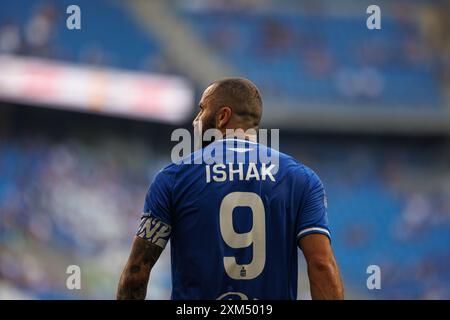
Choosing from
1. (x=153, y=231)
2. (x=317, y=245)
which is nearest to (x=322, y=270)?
(x=317, y=245)

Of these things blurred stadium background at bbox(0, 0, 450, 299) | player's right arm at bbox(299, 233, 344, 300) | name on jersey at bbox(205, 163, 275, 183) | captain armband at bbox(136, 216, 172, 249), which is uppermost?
blurred stadium background at bbox(0, 0, 450, 299)

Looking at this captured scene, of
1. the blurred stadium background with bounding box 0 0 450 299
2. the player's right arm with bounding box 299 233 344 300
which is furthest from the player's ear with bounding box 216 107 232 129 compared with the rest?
the blurred stadium background with bounding box 0 0 450 299

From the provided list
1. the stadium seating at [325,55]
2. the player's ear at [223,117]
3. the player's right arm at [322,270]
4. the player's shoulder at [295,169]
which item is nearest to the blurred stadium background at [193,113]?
the stadium seating at [325,55]

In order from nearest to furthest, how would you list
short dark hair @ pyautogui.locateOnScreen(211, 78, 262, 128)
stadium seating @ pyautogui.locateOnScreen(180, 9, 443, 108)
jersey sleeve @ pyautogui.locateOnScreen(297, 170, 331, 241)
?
jersey sleeve @ pyautogui.locateOnScreen(297, 170, 331, 241)
short dark hair @ pyautogui.locateOnScreen(211, 78, 262, 128)
stadium seating @ pyautogui.locateOnScreen(180, 9, 443, 108)

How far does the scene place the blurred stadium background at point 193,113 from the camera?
17.9m

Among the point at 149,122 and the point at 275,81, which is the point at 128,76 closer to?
the point at 149,122

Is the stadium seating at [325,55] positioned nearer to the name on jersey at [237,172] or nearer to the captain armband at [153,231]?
the name on jersey at [237,172]

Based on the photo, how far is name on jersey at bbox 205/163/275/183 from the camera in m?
3.63

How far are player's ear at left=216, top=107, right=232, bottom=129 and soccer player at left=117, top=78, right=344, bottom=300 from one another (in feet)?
0.71

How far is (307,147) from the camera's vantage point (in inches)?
849

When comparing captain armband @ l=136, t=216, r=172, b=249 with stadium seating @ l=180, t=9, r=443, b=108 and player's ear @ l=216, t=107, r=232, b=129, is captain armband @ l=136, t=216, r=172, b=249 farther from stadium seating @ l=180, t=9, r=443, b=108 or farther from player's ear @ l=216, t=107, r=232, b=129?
stadium seating @ l=180, t=9, r=443, b=108

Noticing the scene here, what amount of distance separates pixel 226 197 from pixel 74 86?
51.7 ft

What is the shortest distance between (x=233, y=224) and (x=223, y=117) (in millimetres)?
511
